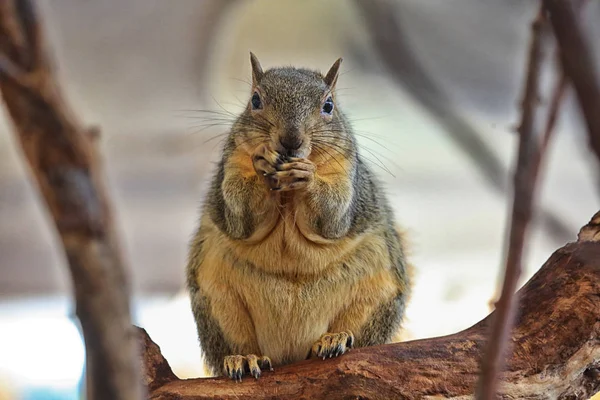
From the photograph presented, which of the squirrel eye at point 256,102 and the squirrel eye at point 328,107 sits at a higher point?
the squirrel eye at point 256,102

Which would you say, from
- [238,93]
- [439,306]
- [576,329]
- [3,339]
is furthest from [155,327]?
[576,329]

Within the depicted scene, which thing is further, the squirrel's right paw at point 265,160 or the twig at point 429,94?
the twig at point 429,94

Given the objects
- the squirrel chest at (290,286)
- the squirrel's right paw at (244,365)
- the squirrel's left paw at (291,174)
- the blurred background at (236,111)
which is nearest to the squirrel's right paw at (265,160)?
the squirrel's left paw at (291,174)

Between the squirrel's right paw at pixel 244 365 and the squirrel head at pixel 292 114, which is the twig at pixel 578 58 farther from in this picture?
the squirrel's right paw at pixel 244 365

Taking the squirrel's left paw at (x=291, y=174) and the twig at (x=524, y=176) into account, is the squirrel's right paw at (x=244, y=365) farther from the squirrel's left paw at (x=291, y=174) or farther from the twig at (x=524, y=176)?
the twig at (x=524, y=176)

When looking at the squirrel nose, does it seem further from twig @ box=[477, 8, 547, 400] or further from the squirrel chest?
twig @ box=[477, 8, 547, 400]

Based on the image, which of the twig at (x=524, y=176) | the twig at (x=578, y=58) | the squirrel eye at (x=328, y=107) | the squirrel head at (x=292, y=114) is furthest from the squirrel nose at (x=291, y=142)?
the twig at (x=578, y=58)

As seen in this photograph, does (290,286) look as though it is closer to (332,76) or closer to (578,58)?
(332,76)

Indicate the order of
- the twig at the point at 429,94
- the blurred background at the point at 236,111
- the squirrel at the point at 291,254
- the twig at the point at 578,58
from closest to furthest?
1. the twig at the point at 578,58
2. the squirrel at the point at 291,254
3. the blurred background at the point at 236,111
4. the twig at the point at 429,94

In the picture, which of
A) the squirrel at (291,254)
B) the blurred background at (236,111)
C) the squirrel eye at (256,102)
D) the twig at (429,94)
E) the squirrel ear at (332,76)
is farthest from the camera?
the twig at (429,94)

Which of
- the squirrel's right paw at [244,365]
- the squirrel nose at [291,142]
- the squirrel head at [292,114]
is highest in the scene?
the squirrel head at [292,114]
